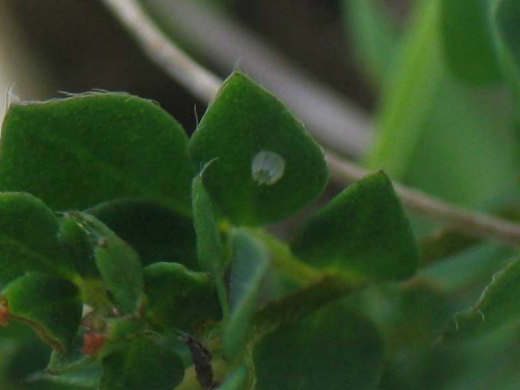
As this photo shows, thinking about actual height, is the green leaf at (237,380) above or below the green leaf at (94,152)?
below

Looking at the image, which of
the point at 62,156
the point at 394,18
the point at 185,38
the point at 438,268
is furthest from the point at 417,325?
the point at 394,18

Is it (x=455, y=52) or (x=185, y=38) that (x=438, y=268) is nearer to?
(x=455, y=52)

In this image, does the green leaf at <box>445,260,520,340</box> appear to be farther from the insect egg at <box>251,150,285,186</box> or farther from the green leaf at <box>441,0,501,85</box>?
the green leaf at <box>441,0,501,85</box>

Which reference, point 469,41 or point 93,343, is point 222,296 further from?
point 469,41

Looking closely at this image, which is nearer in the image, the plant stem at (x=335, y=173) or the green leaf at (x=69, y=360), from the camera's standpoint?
the green leaf at (x=69, y=360)

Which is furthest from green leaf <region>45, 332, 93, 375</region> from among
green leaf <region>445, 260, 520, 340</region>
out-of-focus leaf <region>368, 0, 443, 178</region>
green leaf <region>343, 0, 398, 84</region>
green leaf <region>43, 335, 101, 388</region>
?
green leaf <region>343, 0, 398, 84</region>

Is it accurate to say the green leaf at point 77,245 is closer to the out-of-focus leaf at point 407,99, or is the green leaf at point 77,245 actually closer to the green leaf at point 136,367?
the green leaf at point 136,367

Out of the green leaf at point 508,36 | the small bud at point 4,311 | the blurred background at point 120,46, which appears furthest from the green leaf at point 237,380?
the blurred background at point 120,46
